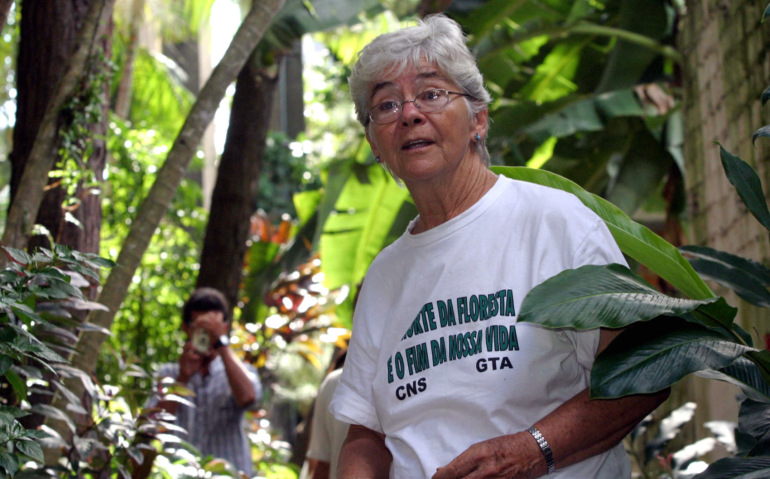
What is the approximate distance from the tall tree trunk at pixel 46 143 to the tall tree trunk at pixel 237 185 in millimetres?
3009

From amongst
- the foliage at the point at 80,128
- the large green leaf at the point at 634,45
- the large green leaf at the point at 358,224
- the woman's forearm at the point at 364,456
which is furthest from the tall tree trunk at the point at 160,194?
the large green leaf at the point at 634,45

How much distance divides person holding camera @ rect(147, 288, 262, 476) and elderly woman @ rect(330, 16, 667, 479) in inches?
91.6

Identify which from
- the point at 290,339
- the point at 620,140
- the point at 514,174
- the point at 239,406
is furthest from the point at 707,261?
the point at 290,339

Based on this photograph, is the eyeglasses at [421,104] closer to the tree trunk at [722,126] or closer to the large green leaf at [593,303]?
the large green leaf at [593,303]

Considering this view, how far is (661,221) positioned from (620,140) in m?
4.98

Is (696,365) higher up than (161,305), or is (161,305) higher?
(161,305)

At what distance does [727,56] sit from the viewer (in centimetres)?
458

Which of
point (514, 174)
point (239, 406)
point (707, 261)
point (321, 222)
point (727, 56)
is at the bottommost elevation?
point (239, 406)

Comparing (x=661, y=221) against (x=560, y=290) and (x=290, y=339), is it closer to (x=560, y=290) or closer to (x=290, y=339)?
(x=290, y=339)

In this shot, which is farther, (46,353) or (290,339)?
(290,339)

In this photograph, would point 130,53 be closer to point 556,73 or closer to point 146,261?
point 146,261

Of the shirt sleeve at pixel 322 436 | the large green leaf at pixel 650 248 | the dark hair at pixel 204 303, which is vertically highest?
the dark hair at pixel 204 303

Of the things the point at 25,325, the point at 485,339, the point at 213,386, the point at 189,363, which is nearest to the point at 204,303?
the point at 189,363

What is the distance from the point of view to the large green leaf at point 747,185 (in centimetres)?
212
